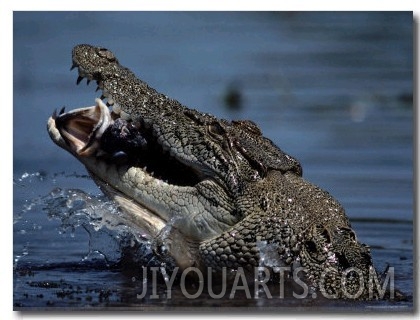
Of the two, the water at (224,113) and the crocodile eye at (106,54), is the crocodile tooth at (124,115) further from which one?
the water at (224,113)

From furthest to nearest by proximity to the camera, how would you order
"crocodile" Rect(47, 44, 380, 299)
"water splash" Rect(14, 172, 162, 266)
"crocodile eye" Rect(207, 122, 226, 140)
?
"water splash" Rect(14, 172, 162, 266)
"crocodile eye" Rect(207, 122, 226, 140)
"crocodile" Rect(47, 44, 380, 299)

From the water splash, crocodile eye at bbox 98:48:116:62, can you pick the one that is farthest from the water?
crocodile eye at bbox 98:48:116:62

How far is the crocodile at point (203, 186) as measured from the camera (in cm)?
696

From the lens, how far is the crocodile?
22.8 ft

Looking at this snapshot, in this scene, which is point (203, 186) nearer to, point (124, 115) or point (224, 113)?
point (124, 115)

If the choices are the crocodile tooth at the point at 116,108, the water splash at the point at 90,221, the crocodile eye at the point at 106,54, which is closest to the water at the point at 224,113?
the water splash at the point at 90,221

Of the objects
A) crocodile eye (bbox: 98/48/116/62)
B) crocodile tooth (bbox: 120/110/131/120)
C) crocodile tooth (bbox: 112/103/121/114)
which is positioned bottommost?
crocodile tooth (bbox: 120/110/131/120)

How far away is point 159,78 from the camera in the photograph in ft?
26.3

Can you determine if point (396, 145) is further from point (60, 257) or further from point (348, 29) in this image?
point (60, 257)

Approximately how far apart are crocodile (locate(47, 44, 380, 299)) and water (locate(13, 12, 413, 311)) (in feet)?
0.52

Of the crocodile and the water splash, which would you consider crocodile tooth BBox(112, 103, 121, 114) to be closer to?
the crocodile
